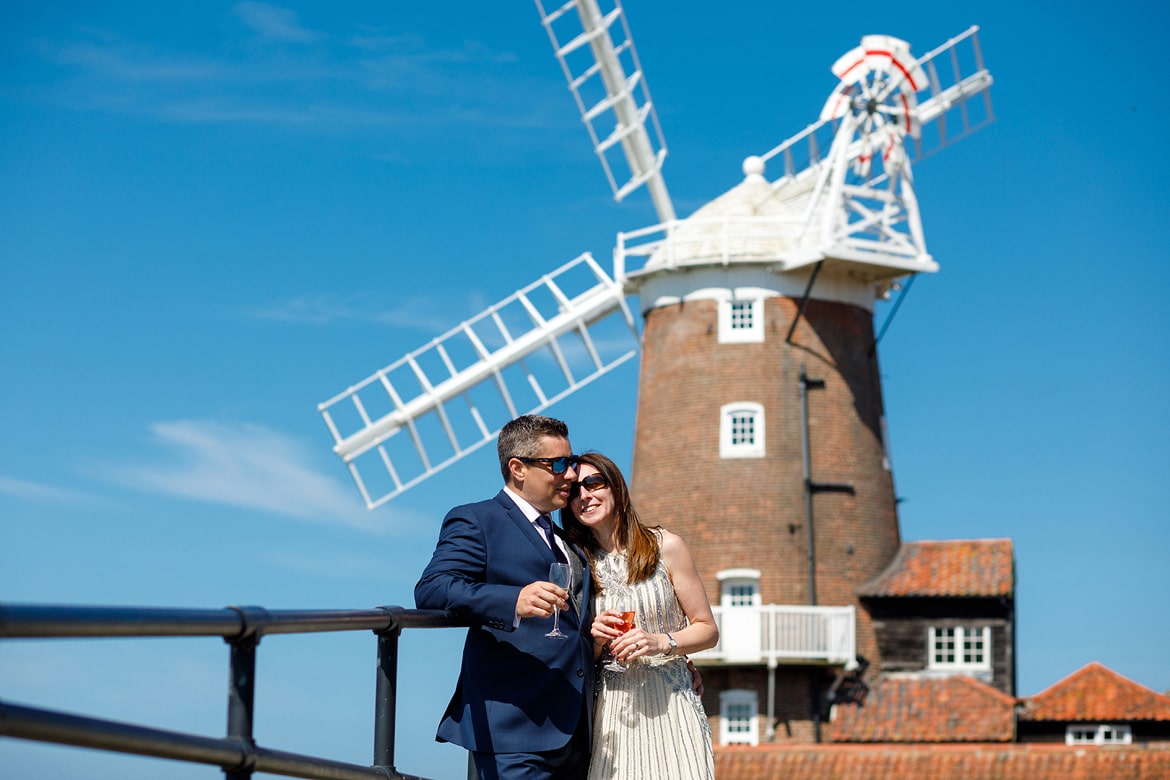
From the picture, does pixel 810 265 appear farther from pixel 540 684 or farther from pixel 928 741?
pixel 540 684

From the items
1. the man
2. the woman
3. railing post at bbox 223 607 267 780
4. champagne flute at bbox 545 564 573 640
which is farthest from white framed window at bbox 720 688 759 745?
railing post at bbox 223 607 267 780

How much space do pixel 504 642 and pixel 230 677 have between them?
52.5 inches

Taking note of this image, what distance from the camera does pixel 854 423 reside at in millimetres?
28250

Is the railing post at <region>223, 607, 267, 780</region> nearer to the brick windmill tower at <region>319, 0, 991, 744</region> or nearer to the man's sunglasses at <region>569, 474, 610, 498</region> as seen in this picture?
the man's sunglasses at <region>569, 474, 610, 498</region>

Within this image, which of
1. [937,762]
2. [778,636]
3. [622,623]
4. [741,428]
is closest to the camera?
[622,623]

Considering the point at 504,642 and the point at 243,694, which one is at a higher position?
the point at 504,642

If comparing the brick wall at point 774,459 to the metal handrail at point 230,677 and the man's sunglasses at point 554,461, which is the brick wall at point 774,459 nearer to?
the man's sunglasses at point 554,461

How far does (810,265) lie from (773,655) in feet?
21.3

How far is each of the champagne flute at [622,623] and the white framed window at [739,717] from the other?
22322mm

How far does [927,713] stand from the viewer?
2692 centimetres

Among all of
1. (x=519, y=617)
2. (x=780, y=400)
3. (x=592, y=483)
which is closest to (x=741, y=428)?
(x=780, y=400)

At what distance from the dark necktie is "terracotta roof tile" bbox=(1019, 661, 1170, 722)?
76.3 ft

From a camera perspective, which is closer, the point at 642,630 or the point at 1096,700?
the point at 642,630

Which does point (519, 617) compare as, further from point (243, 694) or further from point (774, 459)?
point (774, 459)
